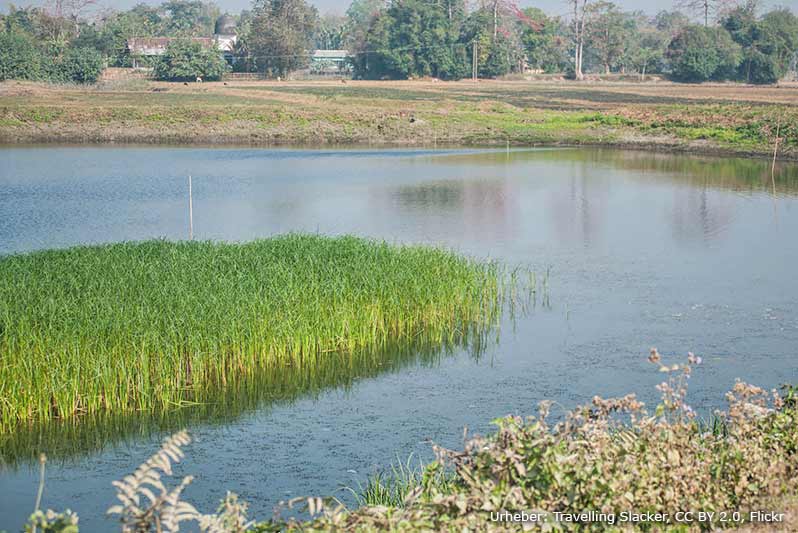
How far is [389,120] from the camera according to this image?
144ft

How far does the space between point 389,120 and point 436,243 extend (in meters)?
25.8

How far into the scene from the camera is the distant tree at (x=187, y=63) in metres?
70.2

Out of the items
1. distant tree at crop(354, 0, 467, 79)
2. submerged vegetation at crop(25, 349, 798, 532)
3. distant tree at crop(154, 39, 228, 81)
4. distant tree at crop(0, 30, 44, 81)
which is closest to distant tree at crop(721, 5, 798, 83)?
distant tree at crop(354, 0, 467, 79)

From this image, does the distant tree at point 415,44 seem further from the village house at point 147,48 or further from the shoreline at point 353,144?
the shoreline at point 353,144

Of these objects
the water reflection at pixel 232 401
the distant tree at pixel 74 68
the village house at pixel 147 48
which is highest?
the village house at pixel 147 48

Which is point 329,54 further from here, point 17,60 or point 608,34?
point 17,60

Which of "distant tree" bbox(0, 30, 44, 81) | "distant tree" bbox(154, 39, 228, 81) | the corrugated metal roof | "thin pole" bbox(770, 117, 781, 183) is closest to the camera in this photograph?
"thin pole" bbox(770, 117, 781, 183)

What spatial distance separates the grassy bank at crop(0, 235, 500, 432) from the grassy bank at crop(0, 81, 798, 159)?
25535 mm

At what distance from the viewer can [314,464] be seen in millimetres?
8781

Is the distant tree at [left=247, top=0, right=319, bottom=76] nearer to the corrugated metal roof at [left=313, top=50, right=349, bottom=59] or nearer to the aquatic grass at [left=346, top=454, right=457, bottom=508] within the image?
the corrugated metal roof at [left=313, top=50, right=349, bottom=59]

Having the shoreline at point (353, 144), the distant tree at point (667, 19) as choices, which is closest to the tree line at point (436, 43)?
the shoreline at point (353, 144)

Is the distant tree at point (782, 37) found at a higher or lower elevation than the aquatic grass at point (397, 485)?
higher

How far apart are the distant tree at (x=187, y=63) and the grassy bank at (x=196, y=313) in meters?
57.9

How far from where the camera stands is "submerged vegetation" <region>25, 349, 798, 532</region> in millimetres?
5219
